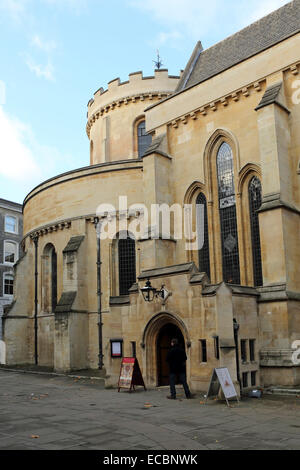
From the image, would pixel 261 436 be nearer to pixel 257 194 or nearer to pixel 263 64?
pixel 257 194

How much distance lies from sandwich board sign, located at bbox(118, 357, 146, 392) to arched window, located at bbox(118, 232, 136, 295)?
8855 mm

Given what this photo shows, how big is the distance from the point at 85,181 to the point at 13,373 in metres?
10.7

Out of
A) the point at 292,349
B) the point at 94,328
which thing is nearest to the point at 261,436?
the point at 292,349

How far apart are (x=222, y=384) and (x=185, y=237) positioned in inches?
369

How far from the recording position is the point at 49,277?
28656 mm

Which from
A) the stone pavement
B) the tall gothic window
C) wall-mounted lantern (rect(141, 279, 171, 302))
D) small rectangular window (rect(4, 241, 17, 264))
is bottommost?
the stone pavement

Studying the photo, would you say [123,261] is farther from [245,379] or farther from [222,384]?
[222,384]

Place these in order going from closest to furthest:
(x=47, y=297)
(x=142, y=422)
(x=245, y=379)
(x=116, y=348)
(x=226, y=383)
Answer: (x=142, y=422), (x=226, y=383), (x=245, y=379), (x=116, y=348), (x=47, y=297)

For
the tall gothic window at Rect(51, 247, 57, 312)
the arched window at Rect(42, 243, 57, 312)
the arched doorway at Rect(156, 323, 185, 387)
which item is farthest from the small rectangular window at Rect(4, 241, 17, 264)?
the arched doorway at Rect(156, 323, 185, 387)

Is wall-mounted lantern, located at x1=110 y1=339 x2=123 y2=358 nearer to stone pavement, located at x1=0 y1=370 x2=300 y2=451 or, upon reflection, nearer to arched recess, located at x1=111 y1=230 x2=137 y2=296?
stone pavement, located at x1=0 y1=370 x2=300 y2=451

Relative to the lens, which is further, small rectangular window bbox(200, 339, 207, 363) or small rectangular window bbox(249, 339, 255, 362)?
small rectangular window bbox(249, 339, 255, 362)

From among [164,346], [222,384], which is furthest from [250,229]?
[222,384]

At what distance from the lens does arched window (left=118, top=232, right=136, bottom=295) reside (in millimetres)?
24625

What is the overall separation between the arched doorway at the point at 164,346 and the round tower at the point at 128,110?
58.3ft
